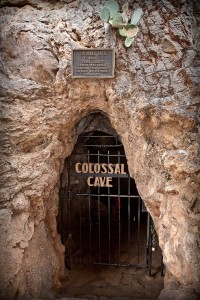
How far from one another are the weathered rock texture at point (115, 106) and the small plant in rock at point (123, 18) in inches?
4.0

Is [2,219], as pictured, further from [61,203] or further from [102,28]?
[102,28]

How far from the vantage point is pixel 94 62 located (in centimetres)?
341

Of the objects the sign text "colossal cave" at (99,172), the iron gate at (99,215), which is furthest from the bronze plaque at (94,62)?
the sign text "colossal cave" at (99,172)

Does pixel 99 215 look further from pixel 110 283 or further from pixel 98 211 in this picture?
pixel 110 283

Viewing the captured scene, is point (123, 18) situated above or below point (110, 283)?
above

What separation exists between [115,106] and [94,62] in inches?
20.6

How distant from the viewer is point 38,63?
11.3 feet

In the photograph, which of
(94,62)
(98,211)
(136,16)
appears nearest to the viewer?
(136,16)

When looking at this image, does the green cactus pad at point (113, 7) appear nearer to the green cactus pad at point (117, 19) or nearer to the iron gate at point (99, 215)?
the green cactus pad at point (117, 19)

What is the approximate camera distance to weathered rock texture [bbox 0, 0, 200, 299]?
3.27 m

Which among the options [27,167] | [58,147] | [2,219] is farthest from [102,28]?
[2,219]

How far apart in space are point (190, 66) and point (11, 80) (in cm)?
185

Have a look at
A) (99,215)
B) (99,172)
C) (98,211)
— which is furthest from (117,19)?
(98,211)

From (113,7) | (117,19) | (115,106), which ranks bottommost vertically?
(115,106)
